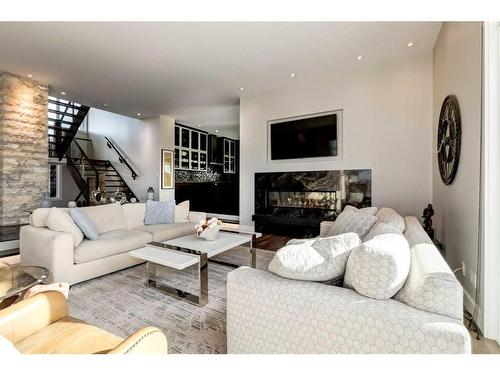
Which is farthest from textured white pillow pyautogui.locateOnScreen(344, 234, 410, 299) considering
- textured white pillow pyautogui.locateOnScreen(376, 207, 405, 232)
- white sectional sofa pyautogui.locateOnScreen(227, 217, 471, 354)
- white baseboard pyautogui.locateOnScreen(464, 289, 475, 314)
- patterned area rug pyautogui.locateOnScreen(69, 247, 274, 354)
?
white baseboard pyautogui.locateOnScreen(464, 289, 475, 314)

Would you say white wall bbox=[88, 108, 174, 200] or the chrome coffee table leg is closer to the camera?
the chrome coffee table leg

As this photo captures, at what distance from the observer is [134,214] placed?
3.54 meters

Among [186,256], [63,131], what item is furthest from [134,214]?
[63,131]

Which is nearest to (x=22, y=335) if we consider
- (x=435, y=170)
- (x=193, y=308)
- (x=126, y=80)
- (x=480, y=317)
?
(x=193, y=308)

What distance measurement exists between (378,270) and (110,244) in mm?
2649

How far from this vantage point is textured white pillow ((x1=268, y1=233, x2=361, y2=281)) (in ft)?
3.78

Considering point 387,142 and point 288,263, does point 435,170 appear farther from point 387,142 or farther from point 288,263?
point 288,263

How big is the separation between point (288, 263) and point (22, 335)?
1.22m

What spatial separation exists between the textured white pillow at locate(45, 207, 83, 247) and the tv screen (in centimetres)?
356

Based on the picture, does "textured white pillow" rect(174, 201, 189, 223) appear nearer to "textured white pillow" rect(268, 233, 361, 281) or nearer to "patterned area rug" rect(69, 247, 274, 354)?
"patterned area rug" rect(69, 247, 274, 354)

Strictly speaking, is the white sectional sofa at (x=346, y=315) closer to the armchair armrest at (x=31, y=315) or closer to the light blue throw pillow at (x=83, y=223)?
the armchair armrest at (x=31, y=315)

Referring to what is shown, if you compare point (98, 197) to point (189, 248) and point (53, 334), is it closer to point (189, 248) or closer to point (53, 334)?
point (189, 248)

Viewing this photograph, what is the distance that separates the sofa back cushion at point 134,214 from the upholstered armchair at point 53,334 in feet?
7.85

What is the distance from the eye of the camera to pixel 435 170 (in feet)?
10.8
